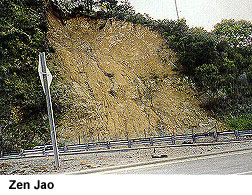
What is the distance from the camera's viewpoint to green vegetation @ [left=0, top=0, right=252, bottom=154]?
2298 centimetres

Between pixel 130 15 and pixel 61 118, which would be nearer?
pixel 61 118

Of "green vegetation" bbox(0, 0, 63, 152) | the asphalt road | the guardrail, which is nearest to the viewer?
the asphalt road

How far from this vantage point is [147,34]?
3762cm

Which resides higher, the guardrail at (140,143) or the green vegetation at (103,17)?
the green vegetation at (103,17)

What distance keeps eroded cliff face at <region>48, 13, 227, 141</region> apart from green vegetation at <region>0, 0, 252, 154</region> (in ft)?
5.15

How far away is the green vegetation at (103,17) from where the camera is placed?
23.0 metres

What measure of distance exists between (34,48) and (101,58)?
8367mm

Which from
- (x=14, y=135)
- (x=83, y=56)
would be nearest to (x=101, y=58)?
(x=83, y=56)

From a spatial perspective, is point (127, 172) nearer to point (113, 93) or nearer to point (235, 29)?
point (113, 93)

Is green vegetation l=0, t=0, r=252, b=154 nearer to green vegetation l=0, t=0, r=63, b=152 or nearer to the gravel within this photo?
green vegetation l=0, t=0, r=63, b=152

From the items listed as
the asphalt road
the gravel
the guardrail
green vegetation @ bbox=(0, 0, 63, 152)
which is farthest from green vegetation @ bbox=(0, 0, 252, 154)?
the asphalt road

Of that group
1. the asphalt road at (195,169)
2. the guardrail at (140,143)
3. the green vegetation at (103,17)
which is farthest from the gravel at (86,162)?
the green vegetation at (103,17)

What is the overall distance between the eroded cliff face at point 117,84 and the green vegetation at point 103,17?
61.7 inches

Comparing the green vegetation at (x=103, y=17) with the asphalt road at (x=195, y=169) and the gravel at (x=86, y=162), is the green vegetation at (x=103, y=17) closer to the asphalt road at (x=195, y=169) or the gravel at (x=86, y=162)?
the gravel at (x=86, y=162)
